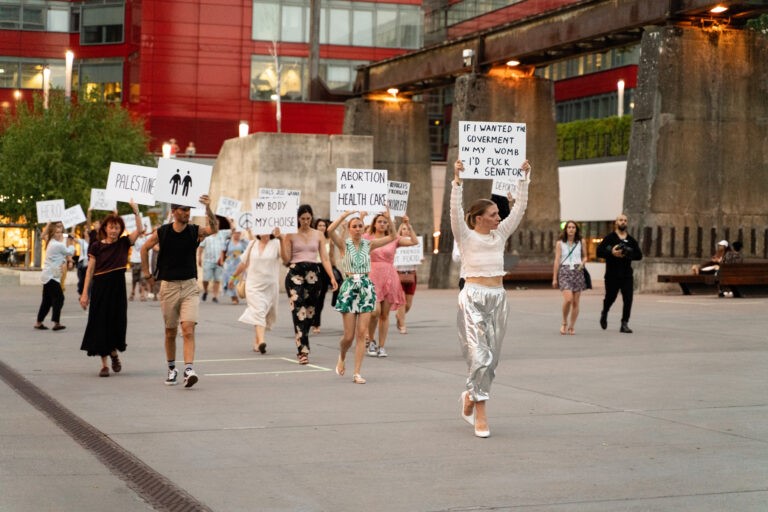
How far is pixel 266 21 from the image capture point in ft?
223

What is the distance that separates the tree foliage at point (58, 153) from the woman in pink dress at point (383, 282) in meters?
34.7

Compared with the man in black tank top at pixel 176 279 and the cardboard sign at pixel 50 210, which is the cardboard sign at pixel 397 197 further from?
the cardboard sign at pixel 50 210

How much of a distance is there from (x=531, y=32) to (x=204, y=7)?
34211 mm

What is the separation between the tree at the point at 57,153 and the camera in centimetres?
5141

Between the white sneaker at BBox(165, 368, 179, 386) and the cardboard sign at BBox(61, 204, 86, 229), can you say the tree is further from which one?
the white sneaker at BBox(165, 368, 179, 386)

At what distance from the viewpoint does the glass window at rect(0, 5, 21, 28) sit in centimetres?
7244

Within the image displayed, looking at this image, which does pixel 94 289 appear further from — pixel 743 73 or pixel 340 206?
pixel 743 73

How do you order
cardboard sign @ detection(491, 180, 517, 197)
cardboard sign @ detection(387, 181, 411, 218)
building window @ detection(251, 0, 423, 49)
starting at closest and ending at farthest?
cardboard sign @ detection(491, 180, 517, 197) < cardboard sign @ detection(387, 181, 411, 218) < building window @ detection(251, 0, 423, 49)

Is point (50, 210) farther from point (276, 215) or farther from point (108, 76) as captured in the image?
point (108, 76)

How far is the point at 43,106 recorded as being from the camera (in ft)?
176

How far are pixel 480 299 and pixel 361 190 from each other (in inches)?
342

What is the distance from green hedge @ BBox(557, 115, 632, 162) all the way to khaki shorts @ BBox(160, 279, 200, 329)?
123 ft

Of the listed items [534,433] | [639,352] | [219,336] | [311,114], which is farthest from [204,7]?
[534,433]

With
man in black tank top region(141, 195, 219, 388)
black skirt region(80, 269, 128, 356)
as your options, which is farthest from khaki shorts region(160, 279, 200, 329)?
black skirt region(80, 269, 128, 356)
